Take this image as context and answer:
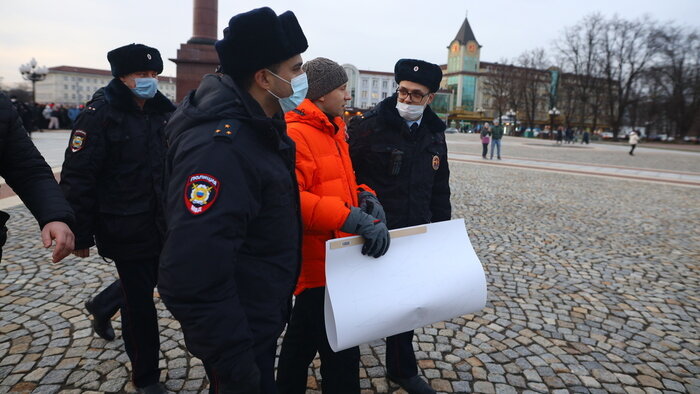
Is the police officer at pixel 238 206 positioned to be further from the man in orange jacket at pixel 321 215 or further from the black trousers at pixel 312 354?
the black trousers at pixel 312 354

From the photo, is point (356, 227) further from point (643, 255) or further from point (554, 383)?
point (643, 255)

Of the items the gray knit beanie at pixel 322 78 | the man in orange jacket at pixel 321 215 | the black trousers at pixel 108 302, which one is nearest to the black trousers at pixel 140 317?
the black trousers at pixel 108 302

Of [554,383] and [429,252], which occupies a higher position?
[429,252]

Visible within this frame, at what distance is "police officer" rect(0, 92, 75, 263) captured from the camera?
5.52 feet

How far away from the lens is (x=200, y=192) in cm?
121

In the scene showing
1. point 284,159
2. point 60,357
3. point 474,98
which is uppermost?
point 474,98

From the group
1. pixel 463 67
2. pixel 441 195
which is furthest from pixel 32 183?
pixel 463 67

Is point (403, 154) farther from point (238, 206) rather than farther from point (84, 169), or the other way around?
point (84, 169)

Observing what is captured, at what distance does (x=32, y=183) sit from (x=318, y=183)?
3.82 ft

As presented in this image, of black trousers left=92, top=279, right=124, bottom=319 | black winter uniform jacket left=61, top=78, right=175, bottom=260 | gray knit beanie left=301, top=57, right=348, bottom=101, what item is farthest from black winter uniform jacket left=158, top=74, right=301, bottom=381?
black trousers left=92, top=279, right=124, bottom=319

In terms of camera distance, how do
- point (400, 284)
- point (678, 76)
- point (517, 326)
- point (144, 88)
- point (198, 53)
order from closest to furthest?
1. point (400, 284)
2. point (144, 88)
3. point (517, 326)
4. point (198, 53)
5. point (678, 76)

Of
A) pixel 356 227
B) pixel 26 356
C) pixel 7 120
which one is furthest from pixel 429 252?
pixel 26 356

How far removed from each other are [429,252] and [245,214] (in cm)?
106

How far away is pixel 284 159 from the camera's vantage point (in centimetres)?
152
